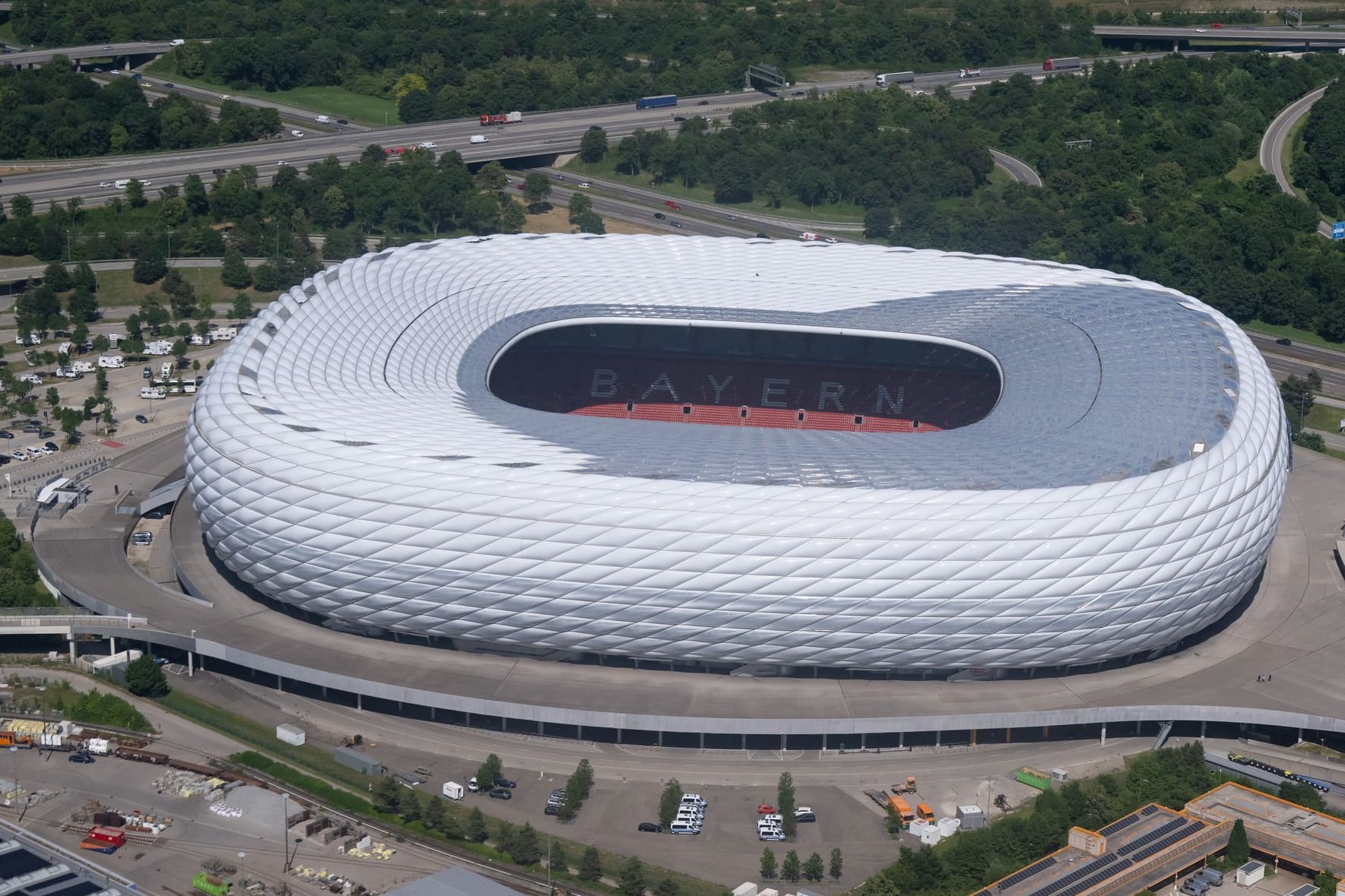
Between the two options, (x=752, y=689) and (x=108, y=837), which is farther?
(x=752, y=689)

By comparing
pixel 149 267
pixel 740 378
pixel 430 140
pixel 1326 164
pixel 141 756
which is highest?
pixel 430 140

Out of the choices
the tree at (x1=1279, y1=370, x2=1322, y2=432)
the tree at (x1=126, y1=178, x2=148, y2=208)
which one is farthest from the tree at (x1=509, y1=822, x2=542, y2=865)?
the tree at (x1=126, y1=178, x2=148, y2=208)

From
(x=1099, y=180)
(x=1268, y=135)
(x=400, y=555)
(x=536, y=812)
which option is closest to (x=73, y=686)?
(x=400, y=555)

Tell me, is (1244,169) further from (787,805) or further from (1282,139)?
(787,805)

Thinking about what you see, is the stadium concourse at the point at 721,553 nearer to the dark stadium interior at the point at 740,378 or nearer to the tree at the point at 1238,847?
the tree at the point at 1238,847

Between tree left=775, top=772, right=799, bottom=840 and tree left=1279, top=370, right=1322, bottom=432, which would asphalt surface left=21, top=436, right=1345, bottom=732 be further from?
tree left=1279, top=370, right=1322, bottom=432

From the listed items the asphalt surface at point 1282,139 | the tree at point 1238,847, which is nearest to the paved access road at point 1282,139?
the asphalt surface at point 1282,139

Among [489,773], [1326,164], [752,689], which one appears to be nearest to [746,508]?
[752,689]

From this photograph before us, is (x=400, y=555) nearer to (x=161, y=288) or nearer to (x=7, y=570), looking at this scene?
(x=7, y=570)
